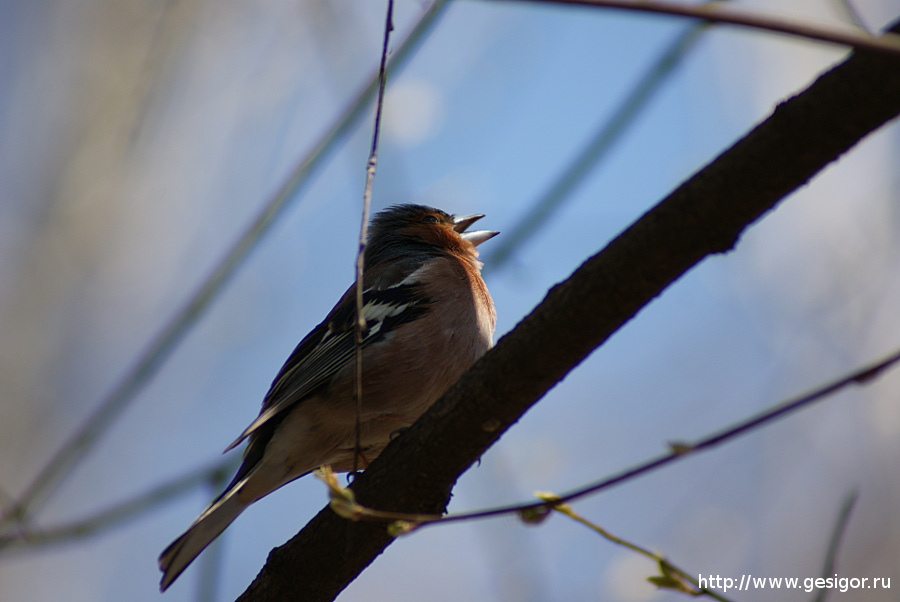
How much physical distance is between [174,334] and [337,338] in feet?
4.85

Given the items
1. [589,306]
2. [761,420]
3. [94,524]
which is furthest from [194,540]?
[761,420]

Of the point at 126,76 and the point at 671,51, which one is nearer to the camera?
the point at 671,51

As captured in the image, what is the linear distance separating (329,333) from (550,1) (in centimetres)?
380

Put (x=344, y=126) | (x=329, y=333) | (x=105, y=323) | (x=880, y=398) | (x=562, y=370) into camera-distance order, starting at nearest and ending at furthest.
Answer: (x=562, y=370) → (x=344, y=126) → (x=329, y=333) → (x=880, y=398) → (x=105, y=323)

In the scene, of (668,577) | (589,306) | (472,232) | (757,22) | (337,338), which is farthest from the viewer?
(472,232)

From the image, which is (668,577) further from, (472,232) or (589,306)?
(472,232)

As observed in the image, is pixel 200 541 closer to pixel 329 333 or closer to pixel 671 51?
pixel 329 333

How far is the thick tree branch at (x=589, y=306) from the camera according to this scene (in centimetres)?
237

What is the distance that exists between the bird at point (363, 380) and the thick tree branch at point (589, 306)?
0.81 metres

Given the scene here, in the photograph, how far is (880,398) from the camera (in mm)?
6488

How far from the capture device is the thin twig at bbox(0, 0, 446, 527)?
369cm

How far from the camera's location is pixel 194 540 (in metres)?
4.18

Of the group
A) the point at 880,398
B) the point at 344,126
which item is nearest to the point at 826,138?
the point at 344,126

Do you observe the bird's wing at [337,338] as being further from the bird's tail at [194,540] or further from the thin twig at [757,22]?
the thin twig at [757,22]
